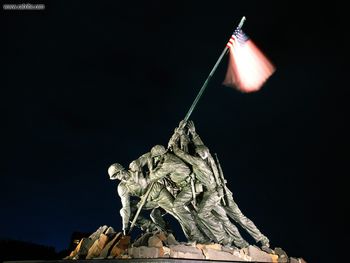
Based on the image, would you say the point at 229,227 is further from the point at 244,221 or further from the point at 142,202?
the point at 142,202

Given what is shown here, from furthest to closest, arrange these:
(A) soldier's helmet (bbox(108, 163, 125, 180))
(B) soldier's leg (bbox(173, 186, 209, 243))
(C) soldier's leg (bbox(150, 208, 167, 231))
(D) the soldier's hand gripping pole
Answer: (C) soldier's leg (bbox(150, 208, 167, 231))
(A) soldier's helmet (bbox(108, 163, 125, 180))
(D) the soldier's hand gripping pole
(B) soldier's leg (bbox(173, 186, 209, 243))

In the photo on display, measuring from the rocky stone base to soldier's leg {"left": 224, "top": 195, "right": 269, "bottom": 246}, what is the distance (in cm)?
79

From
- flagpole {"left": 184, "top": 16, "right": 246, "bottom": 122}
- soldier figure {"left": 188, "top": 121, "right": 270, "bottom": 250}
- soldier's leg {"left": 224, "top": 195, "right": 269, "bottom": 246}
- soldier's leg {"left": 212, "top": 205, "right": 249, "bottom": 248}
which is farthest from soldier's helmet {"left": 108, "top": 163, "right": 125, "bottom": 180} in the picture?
soldier's leg {"left": 224, "top": 195, "right": 269, "bottom": 246}

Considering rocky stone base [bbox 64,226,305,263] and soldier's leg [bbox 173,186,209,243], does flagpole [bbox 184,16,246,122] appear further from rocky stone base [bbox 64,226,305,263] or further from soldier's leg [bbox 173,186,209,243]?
rocky stone base [bbox 64,226,305,263]

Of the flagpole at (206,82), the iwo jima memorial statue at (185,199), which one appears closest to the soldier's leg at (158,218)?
the iwo jima memorial statue at (185,199)

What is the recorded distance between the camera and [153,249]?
7879mm

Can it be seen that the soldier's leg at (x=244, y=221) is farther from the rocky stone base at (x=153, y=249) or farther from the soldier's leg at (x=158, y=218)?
the soldier's leg at (x=158, y=218)

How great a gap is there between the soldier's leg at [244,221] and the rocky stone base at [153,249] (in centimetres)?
79

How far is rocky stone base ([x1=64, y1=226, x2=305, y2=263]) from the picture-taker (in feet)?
26.2

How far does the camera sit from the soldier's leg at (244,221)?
10.2 m

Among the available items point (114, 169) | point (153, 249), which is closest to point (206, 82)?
point (114, 169)

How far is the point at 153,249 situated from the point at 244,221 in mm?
3260

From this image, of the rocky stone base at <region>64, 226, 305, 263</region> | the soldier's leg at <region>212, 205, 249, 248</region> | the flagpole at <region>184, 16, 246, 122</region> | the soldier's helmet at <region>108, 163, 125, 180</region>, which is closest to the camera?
the rocky stone base at <region>64, 226, 305, 263</region>

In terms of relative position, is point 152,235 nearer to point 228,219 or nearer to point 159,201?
point 159,201
